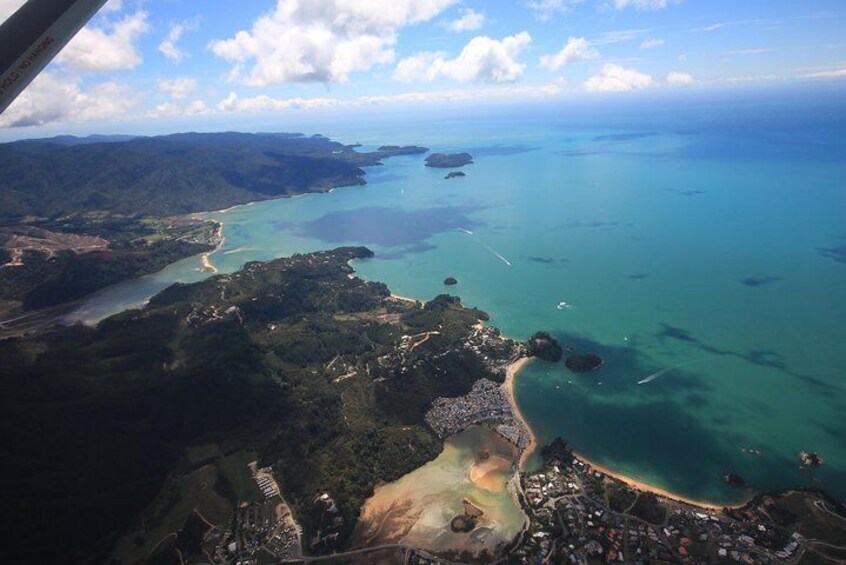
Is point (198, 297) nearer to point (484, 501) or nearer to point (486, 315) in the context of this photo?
point (486, 315)

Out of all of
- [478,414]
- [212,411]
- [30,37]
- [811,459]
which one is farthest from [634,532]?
[30,37]

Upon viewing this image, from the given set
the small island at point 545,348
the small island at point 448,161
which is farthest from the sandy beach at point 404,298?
the small island at point 448,161

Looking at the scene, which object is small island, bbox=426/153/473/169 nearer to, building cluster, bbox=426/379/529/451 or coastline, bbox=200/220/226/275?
coastline, bbox=200/220/226/275

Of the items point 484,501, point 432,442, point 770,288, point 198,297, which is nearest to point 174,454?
point 432,442

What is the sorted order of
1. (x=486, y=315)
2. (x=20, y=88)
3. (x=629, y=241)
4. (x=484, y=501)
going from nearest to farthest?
(x=20, y=88) → (x=484, y=501) → (x=486, y=315) → (x=629, y=241)

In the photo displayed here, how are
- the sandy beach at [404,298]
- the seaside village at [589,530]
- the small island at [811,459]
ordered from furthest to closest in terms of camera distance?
the sandy beach at [404,298] → the small island at [811,459] → the seaside village at [589,530]

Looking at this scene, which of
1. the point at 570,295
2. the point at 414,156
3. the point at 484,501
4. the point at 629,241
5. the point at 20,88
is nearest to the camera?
the point at 20,88

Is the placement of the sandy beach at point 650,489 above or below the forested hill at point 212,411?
below

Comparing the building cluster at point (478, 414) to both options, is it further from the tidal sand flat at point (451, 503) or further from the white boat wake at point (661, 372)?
the white boat wake at point (661, 372)
